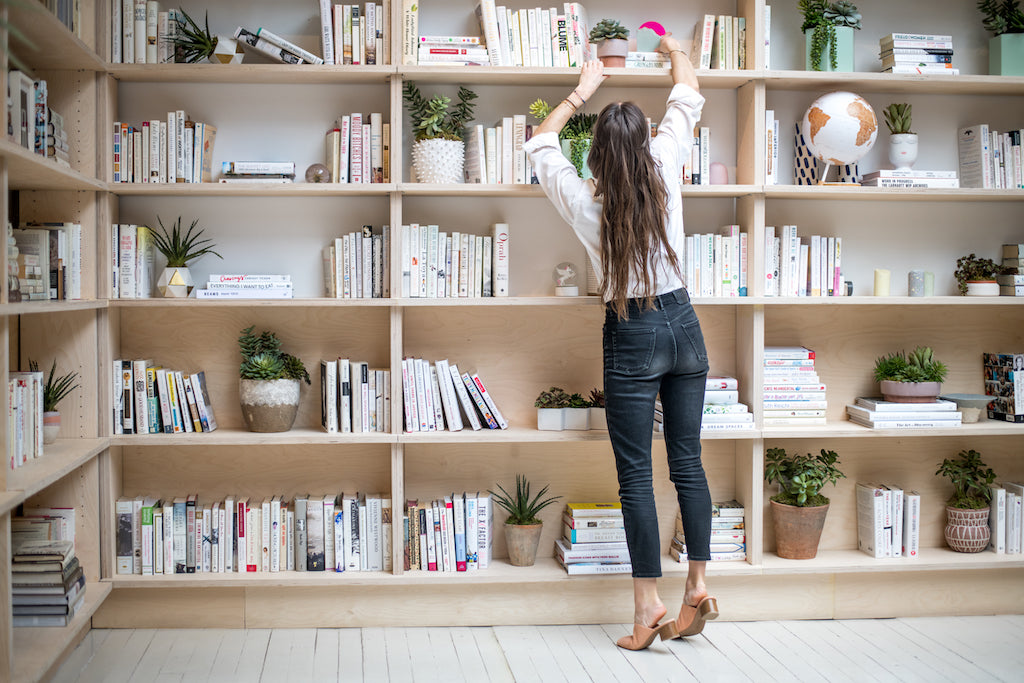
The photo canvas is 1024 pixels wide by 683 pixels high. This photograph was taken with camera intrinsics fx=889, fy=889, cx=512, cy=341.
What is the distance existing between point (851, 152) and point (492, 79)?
1.26 metres

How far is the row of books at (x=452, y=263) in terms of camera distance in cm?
298

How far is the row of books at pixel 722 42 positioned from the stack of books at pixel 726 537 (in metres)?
1.55

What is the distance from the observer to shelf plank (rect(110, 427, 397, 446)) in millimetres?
2891

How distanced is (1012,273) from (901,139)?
65cm

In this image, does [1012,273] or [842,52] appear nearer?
[842,52]

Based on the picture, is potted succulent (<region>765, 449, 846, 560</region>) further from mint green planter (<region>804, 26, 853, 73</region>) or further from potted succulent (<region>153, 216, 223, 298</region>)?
potted succulent (<region>153, 216, 223, 298</region>)

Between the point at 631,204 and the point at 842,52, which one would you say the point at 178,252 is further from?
the point at 842,52

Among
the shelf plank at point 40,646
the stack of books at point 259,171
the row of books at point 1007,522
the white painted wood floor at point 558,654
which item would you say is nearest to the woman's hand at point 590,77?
the stack of books at point 259,171

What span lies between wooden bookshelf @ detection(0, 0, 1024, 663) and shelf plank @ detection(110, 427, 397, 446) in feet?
0.03

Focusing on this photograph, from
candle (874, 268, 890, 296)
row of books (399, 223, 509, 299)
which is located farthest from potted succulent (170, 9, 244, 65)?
candle (874, 268, 890, 296)

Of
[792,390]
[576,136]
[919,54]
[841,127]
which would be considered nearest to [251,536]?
[576,136]

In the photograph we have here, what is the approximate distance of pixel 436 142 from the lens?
2.97 m

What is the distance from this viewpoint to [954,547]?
3.21m

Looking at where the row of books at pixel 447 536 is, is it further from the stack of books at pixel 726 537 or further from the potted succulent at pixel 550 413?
the stack of books at pixel 726 537
